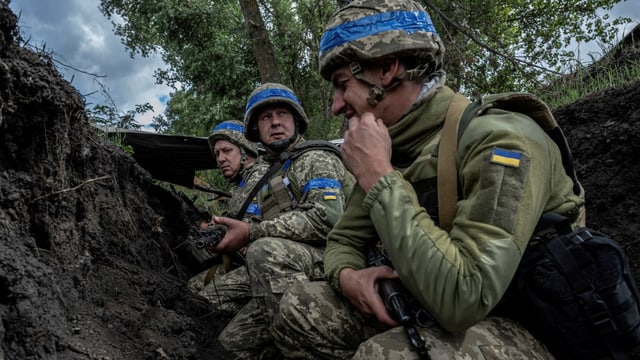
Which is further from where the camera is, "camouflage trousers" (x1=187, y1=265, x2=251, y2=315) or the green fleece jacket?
"camouflage trousers" (x1=187, y1=265, x2=251, y2=315)

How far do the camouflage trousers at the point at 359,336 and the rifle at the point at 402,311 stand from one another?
23 mm

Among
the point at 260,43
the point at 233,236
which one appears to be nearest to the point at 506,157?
the point at 233,236

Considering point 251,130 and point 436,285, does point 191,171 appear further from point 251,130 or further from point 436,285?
point 436,285

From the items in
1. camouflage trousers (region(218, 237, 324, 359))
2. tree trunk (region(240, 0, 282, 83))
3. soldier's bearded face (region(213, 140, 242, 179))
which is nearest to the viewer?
camouflage trousers (region(218, 237, 324, 359))

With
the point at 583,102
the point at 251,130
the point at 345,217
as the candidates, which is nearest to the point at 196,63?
the point at 251,130

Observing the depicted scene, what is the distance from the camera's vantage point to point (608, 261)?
1.62 m

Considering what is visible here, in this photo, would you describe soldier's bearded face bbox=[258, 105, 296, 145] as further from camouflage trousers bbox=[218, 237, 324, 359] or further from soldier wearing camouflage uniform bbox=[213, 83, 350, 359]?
camouflage trousers bbox=[218, 237, 324, 359]

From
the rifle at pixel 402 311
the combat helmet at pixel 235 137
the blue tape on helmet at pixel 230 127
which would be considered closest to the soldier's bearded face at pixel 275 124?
the combat helmet at pixel 235 137

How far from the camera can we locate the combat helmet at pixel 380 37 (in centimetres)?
214

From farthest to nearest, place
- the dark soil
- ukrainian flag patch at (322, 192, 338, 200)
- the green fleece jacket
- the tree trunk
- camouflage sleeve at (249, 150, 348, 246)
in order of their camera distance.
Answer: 1. the tree trunk
2. ukrainian flag patch at (322, 192, 338, 200)
3. camouflage sleeve at (249, 150, 348, 246)
4. the dark soil
5. the green fleece jacket

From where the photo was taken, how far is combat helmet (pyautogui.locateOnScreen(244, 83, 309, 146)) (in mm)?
4902

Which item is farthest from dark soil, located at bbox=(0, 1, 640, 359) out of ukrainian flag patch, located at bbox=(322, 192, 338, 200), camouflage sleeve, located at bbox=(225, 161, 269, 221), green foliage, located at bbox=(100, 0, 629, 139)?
green foliage, located at bbox=(100, 0, 629, 139)

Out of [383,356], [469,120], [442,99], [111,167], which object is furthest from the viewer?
[111,167]

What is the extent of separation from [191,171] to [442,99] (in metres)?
5.39
